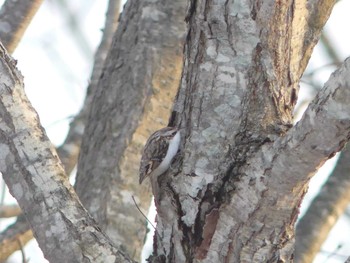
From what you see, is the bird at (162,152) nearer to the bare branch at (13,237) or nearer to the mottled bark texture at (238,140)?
the mottled bark texture at (238,140)

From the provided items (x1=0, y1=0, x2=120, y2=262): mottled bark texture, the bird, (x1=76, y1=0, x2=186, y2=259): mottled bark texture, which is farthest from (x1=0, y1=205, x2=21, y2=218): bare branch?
the bird

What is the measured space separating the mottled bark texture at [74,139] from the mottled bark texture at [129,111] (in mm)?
372

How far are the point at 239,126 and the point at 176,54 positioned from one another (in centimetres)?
137

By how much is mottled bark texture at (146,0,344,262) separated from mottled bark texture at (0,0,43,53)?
150cm

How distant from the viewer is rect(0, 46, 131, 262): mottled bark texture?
2152 millimetres

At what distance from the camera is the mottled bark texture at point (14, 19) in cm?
376

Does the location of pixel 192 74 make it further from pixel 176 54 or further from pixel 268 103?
pixel 176 54

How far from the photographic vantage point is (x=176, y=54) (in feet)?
11.9

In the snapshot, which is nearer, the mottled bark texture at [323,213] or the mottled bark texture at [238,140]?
the mottled bark texture at [238,140]

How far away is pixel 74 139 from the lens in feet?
14.2

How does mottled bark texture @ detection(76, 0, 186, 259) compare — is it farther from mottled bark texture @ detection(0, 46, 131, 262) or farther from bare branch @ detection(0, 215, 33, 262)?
mottled bark texture @ detection(0, 46, 131, 262)

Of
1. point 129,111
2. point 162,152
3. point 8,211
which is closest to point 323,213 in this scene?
point 129,111

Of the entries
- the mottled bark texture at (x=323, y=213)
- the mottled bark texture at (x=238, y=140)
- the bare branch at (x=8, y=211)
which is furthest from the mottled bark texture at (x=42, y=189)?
the bare branch at (x=8, y=211)

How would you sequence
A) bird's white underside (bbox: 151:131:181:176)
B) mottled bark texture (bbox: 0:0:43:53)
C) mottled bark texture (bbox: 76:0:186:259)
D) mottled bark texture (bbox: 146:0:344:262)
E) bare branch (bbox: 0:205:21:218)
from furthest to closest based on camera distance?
bare branch (bbox: 0:205:21:218) < mottled bark texture (bbox: 0:0:43:53) < mottled bark texture (bbox: 76:0:186:259) < bird's white underside (bbox: 151:131:181:176) < mottled bark texture (bbox: 146:0:344:262)
